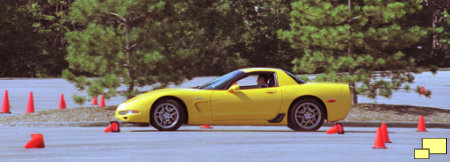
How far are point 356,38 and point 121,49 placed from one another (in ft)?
20.7

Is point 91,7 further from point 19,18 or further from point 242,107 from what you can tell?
point 19,18

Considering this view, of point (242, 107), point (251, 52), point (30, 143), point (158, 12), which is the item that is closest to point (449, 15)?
point (251, 52)

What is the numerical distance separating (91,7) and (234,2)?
32.8 m

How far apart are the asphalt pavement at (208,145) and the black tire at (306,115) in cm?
15

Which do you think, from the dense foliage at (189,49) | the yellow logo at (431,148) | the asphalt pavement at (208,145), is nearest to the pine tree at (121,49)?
the dense foliage at (189,49)

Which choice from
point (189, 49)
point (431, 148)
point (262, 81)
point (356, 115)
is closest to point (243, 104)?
point (262, 81)

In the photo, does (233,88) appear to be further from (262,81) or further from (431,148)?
(431,148)

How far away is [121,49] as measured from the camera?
65.8 feet

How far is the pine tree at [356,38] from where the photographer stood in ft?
68.7

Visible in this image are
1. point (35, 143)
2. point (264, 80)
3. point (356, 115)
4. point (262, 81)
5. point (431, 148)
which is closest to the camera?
point (35, 143)

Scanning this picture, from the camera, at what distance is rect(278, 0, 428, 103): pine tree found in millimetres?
20938

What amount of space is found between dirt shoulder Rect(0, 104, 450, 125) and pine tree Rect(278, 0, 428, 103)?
3.33 feet

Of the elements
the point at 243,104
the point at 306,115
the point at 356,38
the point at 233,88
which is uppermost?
the point at 356,38

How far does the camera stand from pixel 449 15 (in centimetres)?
5803
